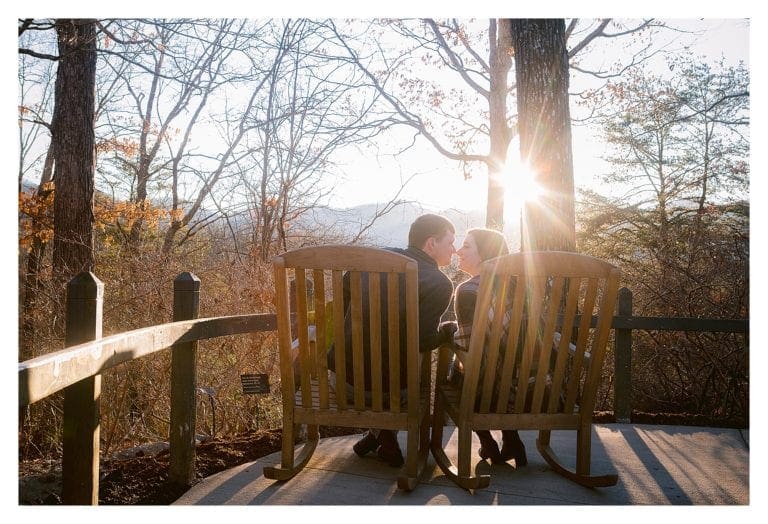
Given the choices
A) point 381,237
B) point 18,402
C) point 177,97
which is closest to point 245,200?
point 381,237

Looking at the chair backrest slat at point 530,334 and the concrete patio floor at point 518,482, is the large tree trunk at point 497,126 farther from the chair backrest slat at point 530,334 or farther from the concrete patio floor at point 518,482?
Result: the chair backrest slat at point 530,334

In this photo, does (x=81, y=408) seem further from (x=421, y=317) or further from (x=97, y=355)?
(x=421, y=317)

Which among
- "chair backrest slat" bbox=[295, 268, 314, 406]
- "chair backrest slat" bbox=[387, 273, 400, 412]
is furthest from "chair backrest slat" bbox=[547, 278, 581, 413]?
"chair backrest slat" bbox=[295, 268, 314, 406]

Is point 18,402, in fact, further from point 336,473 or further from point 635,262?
point 635,262

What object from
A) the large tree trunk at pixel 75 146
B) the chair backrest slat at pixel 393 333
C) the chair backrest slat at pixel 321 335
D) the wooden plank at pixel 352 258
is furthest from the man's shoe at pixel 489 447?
the large tree trunk at pixel 75 146

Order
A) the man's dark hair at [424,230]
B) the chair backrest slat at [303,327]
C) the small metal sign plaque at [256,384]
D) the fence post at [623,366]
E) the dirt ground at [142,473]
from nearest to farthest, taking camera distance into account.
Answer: the chair backrest slat at [303,327] → the dirt ground at [142,473] → the man's dark hair at [424,230] → the small metal sign plaque at [256,384] → the fence post at [623,366]

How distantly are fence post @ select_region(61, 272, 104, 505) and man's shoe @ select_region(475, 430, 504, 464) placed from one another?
1.85 meters

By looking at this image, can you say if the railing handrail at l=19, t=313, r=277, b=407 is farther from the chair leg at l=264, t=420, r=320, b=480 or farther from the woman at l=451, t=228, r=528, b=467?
the woman at l=451, t=228, r=528, b=467

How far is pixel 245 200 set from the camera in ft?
35.7

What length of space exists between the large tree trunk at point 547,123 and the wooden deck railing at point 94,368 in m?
2.37

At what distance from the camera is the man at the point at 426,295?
10.2 feet

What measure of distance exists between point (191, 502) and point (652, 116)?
42.4 feet

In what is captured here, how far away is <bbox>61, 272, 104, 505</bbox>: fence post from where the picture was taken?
7.38 ft

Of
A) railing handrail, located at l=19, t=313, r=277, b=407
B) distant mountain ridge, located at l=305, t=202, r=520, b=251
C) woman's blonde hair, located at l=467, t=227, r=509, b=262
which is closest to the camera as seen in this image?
railing handrail, located at l=19, t=313, r=277, b=407
